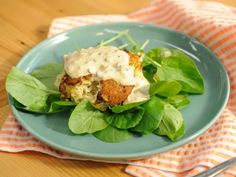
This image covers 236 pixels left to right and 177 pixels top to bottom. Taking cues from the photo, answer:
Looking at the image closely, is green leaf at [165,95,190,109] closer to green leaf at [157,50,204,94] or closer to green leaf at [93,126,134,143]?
green leaf at [157,50,204,94]

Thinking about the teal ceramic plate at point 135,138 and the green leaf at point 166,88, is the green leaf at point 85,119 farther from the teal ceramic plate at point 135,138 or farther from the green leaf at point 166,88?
the green leaf at point 166,88

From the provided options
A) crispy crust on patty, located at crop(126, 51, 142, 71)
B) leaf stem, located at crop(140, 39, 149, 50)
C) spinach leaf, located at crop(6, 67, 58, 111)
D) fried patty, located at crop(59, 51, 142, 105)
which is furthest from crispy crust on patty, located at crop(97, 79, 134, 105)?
leaf stem, located at crop(140, 39, 149, 50)

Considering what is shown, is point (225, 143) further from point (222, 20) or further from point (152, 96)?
point (222, 20)

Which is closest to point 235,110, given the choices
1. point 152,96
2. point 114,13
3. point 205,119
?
point 205,119

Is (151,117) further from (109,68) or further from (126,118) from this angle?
(109,68)

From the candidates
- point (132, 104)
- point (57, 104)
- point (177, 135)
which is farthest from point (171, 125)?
point (57, 104)

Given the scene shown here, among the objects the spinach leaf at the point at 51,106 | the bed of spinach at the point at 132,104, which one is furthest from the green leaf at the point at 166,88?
the spinach leaf at the point at 51,106
